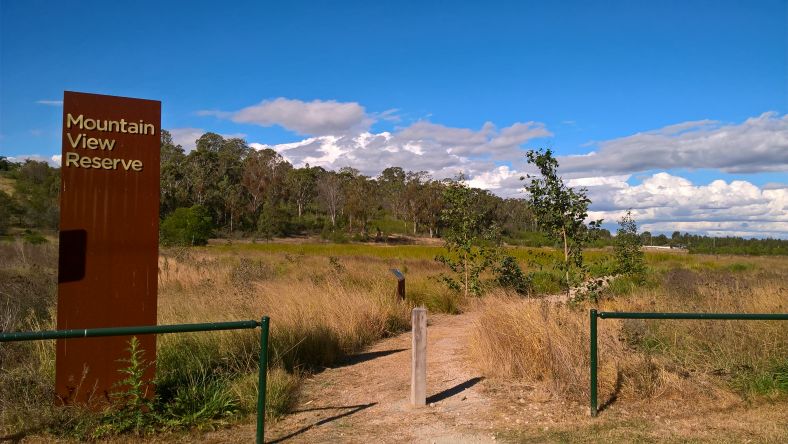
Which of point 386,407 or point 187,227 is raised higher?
point 187,227

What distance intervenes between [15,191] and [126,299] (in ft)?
205

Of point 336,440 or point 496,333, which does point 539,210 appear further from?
point 336,440

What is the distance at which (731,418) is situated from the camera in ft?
20.2

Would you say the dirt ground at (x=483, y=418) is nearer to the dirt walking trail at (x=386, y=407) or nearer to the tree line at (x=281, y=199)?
the dirt walking trail at (x=386, y=407)

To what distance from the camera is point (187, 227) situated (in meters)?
43.6

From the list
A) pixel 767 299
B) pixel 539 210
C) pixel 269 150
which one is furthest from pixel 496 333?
pixel 269 150

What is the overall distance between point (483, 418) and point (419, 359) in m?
0.87

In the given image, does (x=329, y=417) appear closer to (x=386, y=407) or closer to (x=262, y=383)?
(x=386, y=407)

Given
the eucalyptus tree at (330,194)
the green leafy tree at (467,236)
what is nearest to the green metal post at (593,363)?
the green leafy tree at (467,236)

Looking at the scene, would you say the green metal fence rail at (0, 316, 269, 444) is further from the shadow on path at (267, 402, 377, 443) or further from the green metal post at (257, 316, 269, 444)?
the shadow on path at (267, 402, 377, 443)

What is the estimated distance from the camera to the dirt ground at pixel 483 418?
567 centimetres

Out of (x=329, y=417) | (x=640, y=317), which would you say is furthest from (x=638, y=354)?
(x=329, y=417)

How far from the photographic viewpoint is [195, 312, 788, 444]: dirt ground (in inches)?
223

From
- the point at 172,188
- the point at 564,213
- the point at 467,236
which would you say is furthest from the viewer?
the point at 172,188
